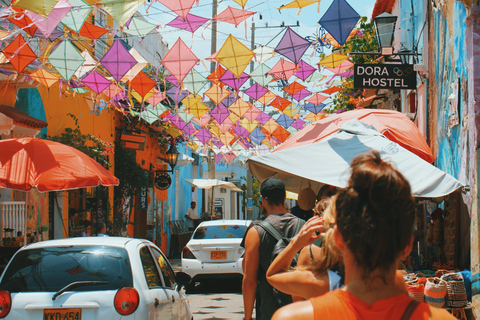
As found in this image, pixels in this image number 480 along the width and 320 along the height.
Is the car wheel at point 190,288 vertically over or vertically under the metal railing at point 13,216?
under

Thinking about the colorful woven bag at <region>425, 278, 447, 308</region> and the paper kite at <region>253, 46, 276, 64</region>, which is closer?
the colorful woven bag at <region>425, 278, 447, 308</region>

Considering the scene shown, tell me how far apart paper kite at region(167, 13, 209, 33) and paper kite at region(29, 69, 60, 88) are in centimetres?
333

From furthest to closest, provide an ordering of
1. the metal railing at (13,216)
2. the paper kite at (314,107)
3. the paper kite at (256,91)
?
1. the paper kite at (314,107)
2. the paper kite at (256,91)
3. the metal railing at (13,216)

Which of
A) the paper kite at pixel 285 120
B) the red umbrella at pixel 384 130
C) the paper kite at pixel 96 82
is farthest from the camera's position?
the paper kite at pixel 285 120

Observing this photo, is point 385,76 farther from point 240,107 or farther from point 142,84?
point 240,107

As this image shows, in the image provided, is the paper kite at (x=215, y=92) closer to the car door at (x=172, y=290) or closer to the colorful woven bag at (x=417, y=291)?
the car door at (x=172, y=290)

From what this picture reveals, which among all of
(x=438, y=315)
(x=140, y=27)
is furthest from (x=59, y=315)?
(x=140, y=27)

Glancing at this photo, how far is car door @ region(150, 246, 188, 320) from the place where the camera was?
6356mm

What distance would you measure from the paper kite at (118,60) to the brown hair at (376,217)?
32.1ft

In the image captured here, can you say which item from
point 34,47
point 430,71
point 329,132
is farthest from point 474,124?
point 34,47

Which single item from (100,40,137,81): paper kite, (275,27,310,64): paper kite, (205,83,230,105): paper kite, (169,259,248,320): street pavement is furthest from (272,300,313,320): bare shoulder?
(205,83,230,105): paper kite

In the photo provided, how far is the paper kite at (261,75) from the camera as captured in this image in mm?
14133

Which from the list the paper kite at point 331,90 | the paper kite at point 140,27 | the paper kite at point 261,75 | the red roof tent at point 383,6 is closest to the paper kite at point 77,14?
the paper kite at point 140,27

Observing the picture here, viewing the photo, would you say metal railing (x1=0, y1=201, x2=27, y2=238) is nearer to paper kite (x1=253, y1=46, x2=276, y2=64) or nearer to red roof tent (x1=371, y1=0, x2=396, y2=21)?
paper kite (x1=253, y1=46, x2=276, y2=64)
